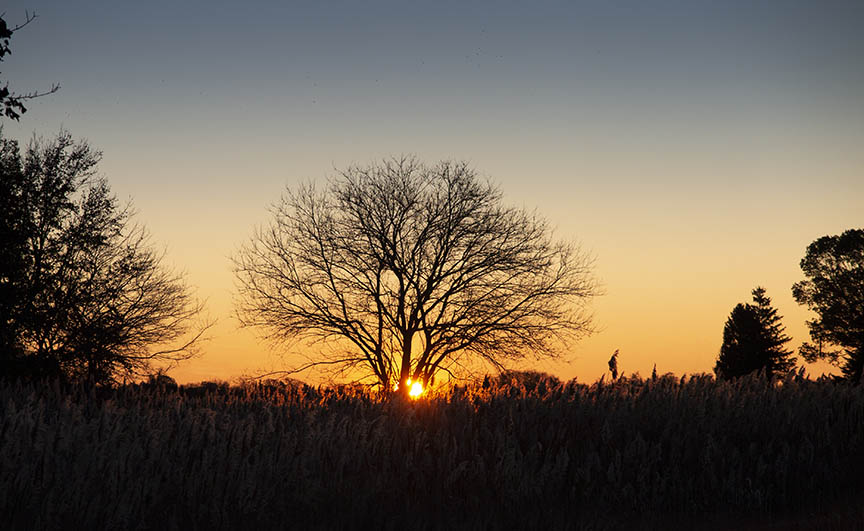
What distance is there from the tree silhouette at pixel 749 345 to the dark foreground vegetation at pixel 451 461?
32.9 m

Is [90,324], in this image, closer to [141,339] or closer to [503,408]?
[141,339]

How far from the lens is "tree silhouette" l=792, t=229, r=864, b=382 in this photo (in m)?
43.8

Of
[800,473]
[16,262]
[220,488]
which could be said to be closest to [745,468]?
[800,473]

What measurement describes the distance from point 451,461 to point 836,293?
43.2 meters

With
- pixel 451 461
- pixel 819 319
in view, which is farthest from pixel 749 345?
pixel 451 461

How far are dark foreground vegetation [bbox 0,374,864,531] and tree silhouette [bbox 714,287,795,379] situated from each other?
32947 millimetres

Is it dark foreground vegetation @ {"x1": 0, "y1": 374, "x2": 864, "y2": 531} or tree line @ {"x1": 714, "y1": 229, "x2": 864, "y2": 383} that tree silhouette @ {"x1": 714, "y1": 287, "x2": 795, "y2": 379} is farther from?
dark foreground vegetation @ {"x1": 0, "y1": 374, "x2": 864, "y2": 531}

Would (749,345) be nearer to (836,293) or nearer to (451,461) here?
(836,293)

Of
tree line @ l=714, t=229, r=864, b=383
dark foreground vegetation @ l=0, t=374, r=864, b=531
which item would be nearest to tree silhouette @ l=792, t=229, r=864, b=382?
tree line @ l=714, t=229, r=864, b=383

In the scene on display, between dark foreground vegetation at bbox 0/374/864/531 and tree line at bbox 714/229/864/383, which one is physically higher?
tree line at bbox 714/229/864/383

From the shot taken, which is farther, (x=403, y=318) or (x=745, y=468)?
(x=403, y=318)

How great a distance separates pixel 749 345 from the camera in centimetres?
4281

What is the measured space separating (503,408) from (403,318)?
1836 centimetres

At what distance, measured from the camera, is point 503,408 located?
1062cm
